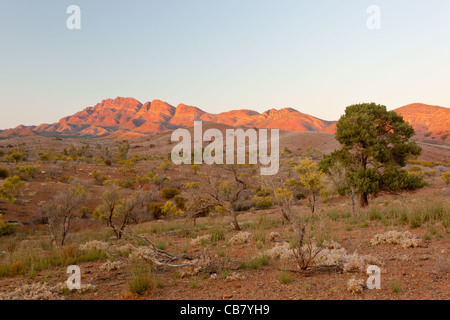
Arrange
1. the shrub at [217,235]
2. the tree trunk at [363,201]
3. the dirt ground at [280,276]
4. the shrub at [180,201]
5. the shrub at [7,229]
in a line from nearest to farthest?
the dirt ground at [280,276]
the shrub at [217,235]
the shrub at [7,229]
the tree trunk at [363,201]
the shrub at [180,201]

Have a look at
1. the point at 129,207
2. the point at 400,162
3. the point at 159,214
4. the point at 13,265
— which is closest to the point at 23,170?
the point at 159,214

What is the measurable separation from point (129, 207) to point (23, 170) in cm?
1905

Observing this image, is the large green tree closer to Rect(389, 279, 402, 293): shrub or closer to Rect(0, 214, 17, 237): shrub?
Rect(389, 279, 402, 293): shrub

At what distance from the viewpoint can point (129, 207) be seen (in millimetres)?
12867

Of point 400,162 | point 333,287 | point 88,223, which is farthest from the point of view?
point 88,223

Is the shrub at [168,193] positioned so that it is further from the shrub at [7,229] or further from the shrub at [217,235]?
the shrub at [217,235]

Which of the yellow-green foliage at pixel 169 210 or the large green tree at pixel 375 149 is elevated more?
the large green tree at pixel 375 149

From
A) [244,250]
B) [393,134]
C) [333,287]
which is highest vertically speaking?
[393,134]

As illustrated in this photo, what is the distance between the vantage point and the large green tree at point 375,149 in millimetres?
13836

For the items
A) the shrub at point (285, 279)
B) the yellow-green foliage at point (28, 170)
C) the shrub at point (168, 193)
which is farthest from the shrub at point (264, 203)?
the yellow-green foliage at point (28, 170)

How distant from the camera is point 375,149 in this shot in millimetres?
13773

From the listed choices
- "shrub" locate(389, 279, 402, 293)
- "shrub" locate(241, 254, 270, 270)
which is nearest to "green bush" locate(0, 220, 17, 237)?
"shrub" locate(241, 254, 270, 270)
